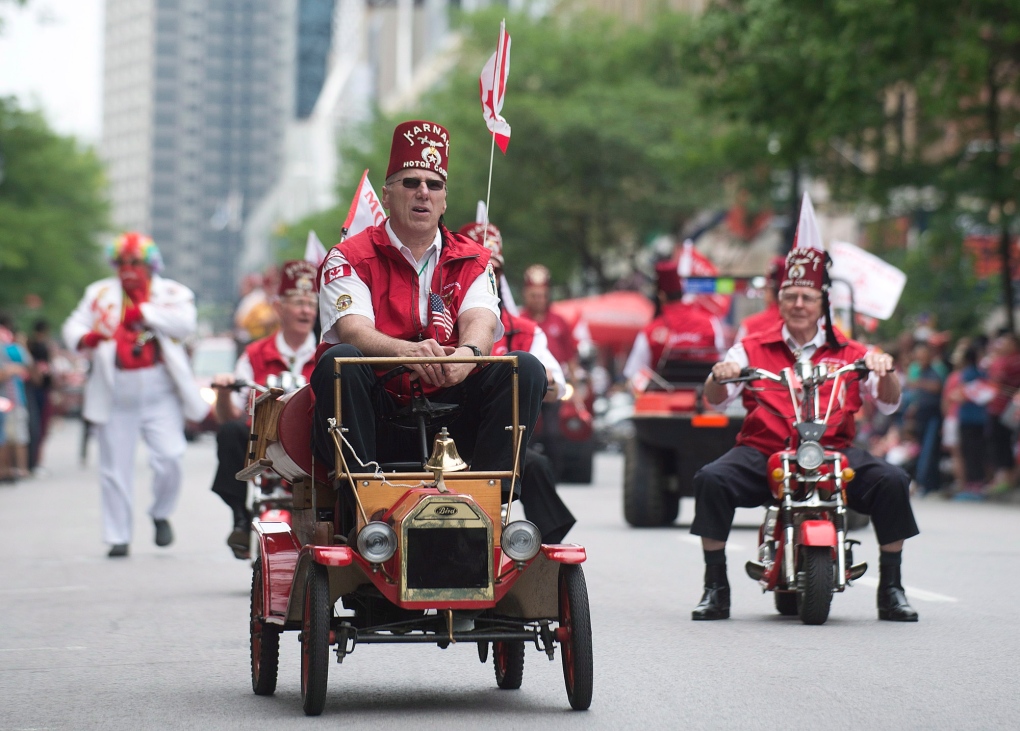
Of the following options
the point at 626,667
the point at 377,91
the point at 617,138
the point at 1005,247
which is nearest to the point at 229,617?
the point at 626,667

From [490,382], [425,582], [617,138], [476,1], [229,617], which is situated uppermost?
[476,1]

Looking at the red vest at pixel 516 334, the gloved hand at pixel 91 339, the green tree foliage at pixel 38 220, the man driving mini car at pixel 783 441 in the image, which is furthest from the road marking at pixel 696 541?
the green tree foliage at pixel 38 220

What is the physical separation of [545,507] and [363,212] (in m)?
2.04

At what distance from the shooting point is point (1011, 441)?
71.1 feet

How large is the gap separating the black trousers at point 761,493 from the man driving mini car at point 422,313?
255cm

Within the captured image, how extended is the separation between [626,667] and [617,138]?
4199 centimetres

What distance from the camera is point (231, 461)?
11.5 metres

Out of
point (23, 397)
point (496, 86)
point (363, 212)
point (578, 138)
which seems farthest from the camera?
point (578, 138)

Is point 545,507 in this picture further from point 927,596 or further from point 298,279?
point 298,279

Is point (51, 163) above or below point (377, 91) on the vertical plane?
below

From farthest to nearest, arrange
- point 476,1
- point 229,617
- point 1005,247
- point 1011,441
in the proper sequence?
point 476,1, point 1005,247, point 1011,441, point 229,617

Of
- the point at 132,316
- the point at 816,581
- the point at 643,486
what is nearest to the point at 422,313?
the point at 816,581

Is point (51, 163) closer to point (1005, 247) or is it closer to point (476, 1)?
point (1005, 247)

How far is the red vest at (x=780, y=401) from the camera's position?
952cm
